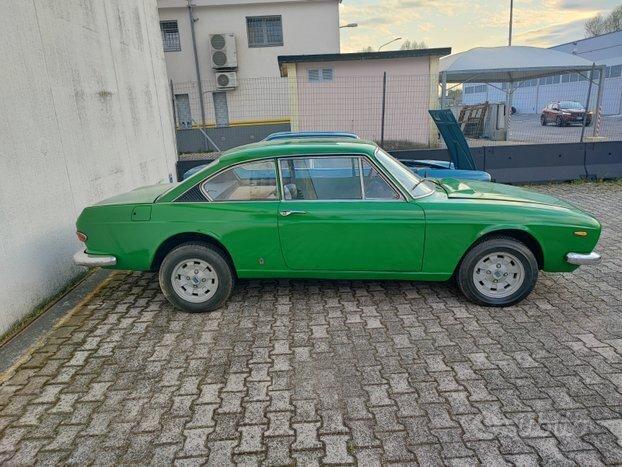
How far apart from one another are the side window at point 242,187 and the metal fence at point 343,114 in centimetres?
608

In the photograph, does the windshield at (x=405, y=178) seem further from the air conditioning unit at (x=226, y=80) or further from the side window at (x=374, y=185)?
the air conditioning unit at (x=226, y=80)

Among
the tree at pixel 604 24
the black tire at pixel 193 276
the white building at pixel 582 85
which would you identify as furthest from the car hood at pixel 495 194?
the tree at pixel 604 24

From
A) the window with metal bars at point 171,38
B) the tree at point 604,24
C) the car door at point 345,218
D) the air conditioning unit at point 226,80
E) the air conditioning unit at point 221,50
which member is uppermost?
the tree at point 604,24

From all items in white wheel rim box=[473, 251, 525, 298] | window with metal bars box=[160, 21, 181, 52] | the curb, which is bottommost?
the curb

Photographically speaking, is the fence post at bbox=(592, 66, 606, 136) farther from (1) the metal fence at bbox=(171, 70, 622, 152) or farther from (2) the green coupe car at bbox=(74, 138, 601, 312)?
(2) the green coupe car at bbox=(74, 138, 601, 312)

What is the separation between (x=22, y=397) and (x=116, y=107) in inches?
187

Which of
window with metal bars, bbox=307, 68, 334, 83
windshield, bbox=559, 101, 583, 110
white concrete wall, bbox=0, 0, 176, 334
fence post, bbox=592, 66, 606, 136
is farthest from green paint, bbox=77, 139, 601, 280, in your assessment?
windshield, bbox=559, 101, 583, 110

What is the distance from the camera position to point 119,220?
3.93 meters

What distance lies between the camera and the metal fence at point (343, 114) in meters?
13.5

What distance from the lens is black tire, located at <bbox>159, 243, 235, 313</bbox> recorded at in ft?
12.9

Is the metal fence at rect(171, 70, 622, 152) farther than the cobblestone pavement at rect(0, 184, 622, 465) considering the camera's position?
Yes

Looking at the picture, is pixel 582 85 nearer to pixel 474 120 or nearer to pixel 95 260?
pixel 474 120

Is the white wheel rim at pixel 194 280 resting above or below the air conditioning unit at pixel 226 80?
below

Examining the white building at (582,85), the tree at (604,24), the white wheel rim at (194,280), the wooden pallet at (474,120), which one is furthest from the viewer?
the tree at (604,24)
